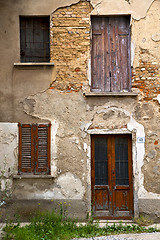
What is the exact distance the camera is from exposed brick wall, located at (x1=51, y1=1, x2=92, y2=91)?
725 centimetres

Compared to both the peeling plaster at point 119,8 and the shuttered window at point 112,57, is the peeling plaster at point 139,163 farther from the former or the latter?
the peeling plaster at point 119,8

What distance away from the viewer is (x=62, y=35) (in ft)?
23.8

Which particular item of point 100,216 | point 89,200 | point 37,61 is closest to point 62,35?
point 37,61

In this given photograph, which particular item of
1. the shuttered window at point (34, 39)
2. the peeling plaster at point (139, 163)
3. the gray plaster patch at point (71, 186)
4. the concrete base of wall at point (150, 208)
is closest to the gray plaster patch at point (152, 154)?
the peeling plaster at point (139, 163)

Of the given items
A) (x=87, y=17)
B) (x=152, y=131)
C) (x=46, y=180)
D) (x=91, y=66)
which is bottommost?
(x=46, y=180)

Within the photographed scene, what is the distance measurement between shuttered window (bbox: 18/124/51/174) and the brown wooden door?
1.17m

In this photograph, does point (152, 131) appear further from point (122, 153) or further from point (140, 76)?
point (140, 76)

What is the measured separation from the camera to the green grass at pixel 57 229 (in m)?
6.07

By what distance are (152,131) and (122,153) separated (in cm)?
92

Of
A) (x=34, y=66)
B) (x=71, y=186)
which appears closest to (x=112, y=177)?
(x=71, y=186)

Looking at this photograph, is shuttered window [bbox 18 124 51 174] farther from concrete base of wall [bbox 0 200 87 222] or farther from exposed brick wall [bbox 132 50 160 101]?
exposed brick wall [bbox 132 50 160 101]

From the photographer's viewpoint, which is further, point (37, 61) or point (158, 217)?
point (37, 61)

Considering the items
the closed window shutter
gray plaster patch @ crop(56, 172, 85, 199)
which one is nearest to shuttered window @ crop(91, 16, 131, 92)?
the closed window shutter

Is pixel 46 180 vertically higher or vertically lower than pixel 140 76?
lower
